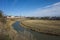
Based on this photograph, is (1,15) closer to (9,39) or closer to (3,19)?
(3,19)

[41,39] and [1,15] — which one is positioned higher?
[1,15]

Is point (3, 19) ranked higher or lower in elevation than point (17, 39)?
higher

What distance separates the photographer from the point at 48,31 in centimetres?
1483

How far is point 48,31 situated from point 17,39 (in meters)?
6.52

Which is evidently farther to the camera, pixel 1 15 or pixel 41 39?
pixel 1 15

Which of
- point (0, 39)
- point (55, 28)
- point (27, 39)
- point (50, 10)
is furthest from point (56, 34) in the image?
point (0, 39)

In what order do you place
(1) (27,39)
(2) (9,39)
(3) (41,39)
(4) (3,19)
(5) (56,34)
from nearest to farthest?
(2) (9,39) → (1) (27,39) → (3) (41,39) → (5) (56,34) → (4) (3,19)

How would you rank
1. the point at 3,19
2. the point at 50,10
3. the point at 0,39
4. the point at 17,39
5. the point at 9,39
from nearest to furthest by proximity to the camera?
the point at 0,39 < the point at 9,39 < the point at 17,39 < the point at 50,10 < the point at 3,19

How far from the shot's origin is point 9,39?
8.43 meters

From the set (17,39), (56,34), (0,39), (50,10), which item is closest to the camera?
(0,39)

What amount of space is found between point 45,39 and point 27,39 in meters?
3.19

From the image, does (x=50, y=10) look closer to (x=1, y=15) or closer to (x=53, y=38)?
(x=53, y=38)

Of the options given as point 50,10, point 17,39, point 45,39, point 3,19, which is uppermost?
point 50,10

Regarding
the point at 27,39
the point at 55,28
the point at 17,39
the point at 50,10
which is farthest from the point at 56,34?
the point at 17,39
